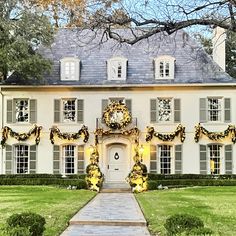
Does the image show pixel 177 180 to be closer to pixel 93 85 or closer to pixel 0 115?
pixel 93 85

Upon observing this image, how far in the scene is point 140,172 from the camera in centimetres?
2484

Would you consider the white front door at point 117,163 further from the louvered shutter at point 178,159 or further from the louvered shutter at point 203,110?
the louvered shutter at point 203,110

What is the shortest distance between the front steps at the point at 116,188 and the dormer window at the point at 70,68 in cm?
613

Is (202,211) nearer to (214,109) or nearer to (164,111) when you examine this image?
(164,111)

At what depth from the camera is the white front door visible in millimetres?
28938

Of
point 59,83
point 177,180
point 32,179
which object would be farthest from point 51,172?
point 177,180

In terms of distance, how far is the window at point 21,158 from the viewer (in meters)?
29.1

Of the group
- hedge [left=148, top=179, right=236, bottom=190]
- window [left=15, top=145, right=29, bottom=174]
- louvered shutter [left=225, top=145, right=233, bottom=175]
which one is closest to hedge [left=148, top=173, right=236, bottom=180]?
louvered shutter [left=225, top=145, right=233, bottom=175]

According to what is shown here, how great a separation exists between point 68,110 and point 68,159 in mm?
2634

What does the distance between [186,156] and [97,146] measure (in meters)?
4.73

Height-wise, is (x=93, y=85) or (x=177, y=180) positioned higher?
(x=93, y=85)

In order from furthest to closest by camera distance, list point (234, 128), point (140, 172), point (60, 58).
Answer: point (60, 58), point (234, 128), point (140, 172)

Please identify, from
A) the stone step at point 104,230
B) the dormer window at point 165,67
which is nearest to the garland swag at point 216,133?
the dormer window at point 165,67

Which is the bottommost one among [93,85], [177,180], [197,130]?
[177,180]
